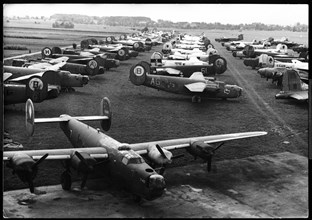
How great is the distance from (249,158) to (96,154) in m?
11.0

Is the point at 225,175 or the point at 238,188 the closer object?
the point at 238,188

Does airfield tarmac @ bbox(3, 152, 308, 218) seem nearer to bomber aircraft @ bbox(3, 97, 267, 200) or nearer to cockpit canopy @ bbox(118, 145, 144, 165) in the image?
bomber aircraft @ bbox(3, 97, 267, 200)

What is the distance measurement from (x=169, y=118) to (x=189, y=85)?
8052 millimetres

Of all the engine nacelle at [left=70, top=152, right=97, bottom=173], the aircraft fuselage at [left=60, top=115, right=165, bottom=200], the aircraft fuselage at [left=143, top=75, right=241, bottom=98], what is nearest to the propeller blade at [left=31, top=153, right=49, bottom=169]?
the engine nacelle at [left=70, top=152, right=97, bottom=173]

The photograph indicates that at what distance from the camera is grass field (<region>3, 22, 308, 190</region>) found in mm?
25719

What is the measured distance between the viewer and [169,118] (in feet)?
110

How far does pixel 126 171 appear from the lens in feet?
56.9

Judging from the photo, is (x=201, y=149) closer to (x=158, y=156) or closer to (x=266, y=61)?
(x=158, y=156)

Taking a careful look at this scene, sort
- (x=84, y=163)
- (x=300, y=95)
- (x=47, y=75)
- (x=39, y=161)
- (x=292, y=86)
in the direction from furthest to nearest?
(x=292, y=86) < (x=300, y=95) < (x=47, y=75) < (x=84, y=163) < (x=39, y=161)

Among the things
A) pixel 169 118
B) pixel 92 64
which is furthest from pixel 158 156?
pixel 92 64

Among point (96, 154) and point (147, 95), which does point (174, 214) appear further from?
point (147, 95)

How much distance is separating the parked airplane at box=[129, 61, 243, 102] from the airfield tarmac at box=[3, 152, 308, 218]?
1788 centimetres

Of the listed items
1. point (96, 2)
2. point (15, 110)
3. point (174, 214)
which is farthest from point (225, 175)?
point (15, 110)

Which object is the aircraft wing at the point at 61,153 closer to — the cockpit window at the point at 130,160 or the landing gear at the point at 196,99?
the cockpit window at the point at 130,160
